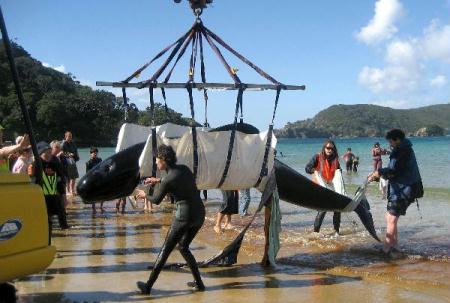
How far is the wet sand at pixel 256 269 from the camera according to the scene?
6.72 m

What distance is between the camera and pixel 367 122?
563 feet

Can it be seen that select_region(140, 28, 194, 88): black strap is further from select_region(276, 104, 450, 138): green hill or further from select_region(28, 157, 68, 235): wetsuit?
select_region(276, 104, 450, 138): green hill

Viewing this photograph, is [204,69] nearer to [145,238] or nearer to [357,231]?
[145,238]

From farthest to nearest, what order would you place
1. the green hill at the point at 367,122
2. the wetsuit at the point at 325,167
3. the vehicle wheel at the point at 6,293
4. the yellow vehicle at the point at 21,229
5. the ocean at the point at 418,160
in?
the green hill at the point at 367,122, the ocean at the point at 418,160, the wetsuit at the point at 325,167, the vehicle wheel at the point at 6,293, the yellow vehicle at the point at 21,229

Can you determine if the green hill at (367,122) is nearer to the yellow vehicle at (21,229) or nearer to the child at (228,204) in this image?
the child at (228,204)

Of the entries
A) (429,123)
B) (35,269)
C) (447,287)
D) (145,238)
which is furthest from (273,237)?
(429,123)

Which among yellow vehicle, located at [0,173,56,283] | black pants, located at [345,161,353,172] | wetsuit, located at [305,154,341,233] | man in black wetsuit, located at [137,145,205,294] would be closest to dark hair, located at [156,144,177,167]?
man in black wetsuit, located at [137,145,205,294]

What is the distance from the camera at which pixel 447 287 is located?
23.8 feet

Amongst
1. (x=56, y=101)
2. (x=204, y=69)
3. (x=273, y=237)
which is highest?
(x=56, y=101)

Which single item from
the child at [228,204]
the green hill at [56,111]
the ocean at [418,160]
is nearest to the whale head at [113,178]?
the child at [228,204]

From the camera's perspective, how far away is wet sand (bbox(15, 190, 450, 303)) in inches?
265

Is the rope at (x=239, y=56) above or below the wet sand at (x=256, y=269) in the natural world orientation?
above

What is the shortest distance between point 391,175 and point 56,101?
65013 millimetres

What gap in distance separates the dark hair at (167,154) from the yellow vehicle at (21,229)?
7.51ft
